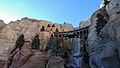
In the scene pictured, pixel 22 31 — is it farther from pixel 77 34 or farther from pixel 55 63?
pixel 55 63

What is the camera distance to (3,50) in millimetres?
60094

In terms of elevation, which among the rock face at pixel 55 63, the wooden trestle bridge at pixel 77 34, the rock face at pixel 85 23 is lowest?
the rock face at pixel 55 63

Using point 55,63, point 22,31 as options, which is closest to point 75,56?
point 55,63

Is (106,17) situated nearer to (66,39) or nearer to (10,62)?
(66,39)

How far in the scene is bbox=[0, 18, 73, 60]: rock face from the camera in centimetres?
6231

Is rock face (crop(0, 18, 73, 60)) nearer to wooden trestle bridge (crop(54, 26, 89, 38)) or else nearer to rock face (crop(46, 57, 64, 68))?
wooden trestle bridge (crop(54, 26, 89, 38))

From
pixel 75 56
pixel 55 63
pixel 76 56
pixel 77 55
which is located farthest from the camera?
pixel 75 56

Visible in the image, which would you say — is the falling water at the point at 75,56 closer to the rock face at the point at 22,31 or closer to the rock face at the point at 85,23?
the rock face at the point at 22,31

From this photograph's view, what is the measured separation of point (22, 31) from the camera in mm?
71250

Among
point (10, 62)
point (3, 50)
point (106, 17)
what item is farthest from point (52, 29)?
point (106, 17)

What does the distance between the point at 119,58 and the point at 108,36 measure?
5.70 m

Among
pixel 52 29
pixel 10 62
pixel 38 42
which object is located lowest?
pixel 10 62

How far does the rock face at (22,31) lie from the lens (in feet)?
204

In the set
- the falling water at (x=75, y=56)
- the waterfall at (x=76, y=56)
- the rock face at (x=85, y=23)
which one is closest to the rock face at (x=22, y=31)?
the rock face at (x=85, y=23)
